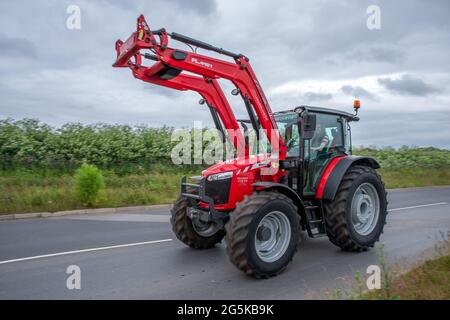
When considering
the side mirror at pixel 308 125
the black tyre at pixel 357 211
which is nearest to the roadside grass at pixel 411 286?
the black tyre at pixel 357 211

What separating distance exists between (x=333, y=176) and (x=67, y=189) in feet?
33.4

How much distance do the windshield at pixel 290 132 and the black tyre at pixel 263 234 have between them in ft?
4.12

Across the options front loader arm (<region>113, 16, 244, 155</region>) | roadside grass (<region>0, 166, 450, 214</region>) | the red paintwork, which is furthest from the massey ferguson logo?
roadside grass (<region>0, 166, 450, 214</region>)

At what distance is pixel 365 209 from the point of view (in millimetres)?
7160

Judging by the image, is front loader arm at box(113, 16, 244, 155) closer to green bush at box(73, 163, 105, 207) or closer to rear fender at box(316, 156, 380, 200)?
rear fender at box(316, 156, 380, 200)

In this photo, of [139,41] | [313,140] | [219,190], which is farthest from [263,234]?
[139,41]

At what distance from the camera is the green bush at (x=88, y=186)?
1284 centimetres

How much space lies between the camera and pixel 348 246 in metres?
6.49

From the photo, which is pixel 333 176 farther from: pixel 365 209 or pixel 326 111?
pixel 326 111

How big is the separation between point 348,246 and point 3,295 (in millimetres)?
4986
